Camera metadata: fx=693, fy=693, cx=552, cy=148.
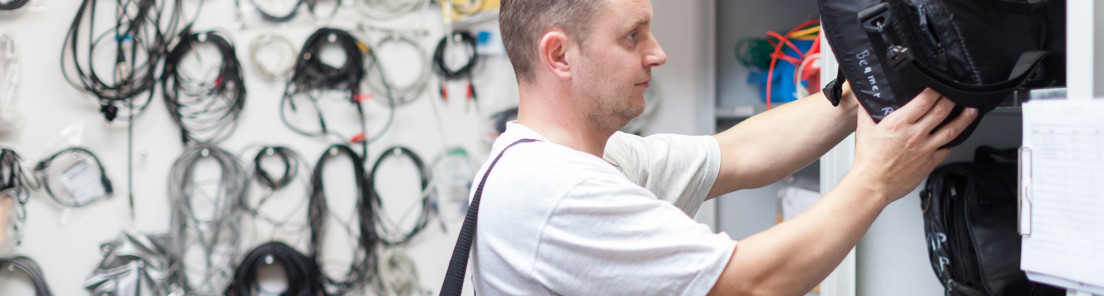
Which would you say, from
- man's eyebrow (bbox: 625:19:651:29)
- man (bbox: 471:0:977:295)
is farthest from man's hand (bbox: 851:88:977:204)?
man's eyebrow (bbox: 625:19:651:29)

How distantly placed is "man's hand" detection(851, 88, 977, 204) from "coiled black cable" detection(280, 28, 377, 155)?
1.82 metres

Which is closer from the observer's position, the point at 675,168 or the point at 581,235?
the point at 581,235

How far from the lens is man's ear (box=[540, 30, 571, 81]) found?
1055 mm

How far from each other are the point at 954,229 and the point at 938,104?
550 millimetres

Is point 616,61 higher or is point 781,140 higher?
point 616,61

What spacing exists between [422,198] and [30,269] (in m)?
1.22

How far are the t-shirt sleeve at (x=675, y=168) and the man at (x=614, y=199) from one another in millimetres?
160

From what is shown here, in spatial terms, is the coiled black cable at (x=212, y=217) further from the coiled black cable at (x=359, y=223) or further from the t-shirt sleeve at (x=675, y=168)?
the t-shirt sleeve at (x=675, y=168)

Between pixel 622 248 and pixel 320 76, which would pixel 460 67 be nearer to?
pixel 320 76

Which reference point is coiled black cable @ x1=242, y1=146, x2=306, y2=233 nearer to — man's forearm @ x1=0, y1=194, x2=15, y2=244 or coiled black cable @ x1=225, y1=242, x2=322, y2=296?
coiled black cable @ x1=225, y1=242, x2=322, y2=296

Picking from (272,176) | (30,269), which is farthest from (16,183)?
(272,176)

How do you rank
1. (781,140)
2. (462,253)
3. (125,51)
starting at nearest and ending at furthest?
(462,253)
(781,140)
(125,51)

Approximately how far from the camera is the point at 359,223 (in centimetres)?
236

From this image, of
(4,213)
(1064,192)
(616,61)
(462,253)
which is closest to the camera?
(1064,192)
